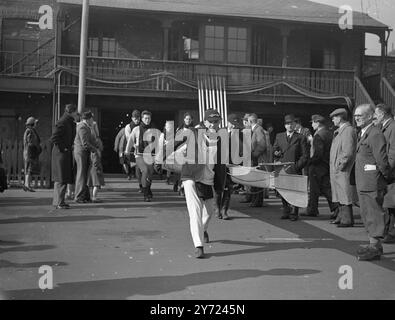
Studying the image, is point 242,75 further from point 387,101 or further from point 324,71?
point 387,101

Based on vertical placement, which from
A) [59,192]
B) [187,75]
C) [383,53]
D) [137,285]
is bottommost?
[137,285]

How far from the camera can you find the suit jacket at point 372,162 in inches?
287

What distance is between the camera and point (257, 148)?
1219cm

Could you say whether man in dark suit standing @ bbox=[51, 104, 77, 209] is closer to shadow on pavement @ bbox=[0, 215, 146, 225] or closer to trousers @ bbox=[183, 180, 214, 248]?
shadow on pavement @ bbox=[0, 215, 146, 225]

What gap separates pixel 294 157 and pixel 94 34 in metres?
13.0

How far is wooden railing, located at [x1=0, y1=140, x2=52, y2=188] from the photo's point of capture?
15117mm

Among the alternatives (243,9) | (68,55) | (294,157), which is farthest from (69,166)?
(243,9)

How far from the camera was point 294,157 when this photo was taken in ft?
35.4

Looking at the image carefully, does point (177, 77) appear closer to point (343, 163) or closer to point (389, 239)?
point (343, 163)

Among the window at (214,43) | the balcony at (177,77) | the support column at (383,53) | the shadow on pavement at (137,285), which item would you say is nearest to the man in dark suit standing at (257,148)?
the shadow on pavement at (137,285)

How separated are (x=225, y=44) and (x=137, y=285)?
17023mm

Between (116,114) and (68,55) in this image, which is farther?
(116,114)

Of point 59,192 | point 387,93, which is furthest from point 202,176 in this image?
point 387,93

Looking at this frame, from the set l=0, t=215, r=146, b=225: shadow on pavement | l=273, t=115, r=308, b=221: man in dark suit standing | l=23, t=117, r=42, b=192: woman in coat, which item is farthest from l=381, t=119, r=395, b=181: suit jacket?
l=23, t=117, r=42, b=192: woman in coat
